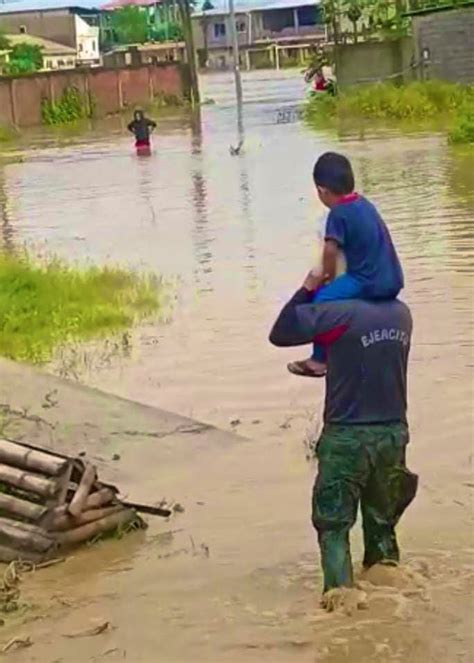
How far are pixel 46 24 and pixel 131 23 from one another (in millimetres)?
11753

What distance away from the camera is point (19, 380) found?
9461 millimetres

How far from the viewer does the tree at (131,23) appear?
11538 centimetres

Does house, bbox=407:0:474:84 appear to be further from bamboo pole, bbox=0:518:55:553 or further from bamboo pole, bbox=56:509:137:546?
bamboo pole, bbox=0:518:55:553

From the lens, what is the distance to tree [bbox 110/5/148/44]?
115 metres

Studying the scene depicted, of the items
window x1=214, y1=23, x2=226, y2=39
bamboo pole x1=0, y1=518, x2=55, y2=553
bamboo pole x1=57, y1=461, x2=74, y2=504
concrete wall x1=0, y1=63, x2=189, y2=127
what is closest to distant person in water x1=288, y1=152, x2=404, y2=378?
bamboo pole x1=57, y1=461, x2=74, y2=504

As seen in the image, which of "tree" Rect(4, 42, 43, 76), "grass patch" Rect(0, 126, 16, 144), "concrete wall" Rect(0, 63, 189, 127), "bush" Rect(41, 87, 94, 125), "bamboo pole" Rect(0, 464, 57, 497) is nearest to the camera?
"bamboo pole" Rect(0, 464, 57, 497)

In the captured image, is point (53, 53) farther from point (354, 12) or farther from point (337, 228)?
point (337, 228)

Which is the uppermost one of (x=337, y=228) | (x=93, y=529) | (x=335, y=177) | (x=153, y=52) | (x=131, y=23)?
(x=335, y=177)

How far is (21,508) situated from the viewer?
6.35m

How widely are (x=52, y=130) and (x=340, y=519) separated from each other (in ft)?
140

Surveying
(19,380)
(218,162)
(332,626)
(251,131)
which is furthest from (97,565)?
(251,131)

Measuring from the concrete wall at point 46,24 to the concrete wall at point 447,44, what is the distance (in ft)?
207

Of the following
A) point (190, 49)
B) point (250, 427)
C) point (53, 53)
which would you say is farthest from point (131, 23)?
point (250, 427)

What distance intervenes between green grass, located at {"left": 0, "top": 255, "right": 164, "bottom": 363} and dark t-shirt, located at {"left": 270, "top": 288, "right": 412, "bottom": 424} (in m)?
5.50
